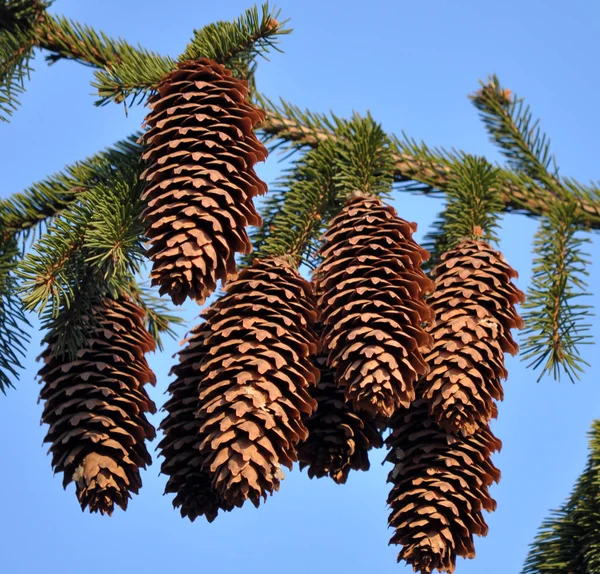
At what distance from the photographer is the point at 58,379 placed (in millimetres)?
2580

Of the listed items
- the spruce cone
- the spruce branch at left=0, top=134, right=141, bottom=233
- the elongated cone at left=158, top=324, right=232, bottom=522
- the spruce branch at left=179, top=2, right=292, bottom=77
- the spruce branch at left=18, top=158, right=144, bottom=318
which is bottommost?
the elongated cone at left=158, top=324, right=232, bottom=522

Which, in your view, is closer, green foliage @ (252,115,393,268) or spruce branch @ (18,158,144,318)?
spruce branch @ (18,158,144,318)

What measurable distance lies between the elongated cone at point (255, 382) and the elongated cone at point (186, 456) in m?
0.06

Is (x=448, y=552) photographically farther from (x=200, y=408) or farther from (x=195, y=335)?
(x=195, y=335)

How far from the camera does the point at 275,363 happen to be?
7.67ft

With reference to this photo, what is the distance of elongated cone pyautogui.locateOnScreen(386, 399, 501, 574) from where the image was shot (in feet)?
7.83

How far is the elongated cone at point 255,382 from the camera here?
87.7 inches

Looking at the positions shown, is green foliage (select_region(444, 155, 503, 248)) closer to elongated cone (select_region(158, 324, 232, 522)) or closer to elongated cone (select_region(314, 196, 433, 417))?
elongated cone (select_region(314, 196, 433, 417))

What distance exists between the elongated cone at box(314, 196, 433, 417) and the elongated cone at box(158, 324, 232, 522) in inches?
14.9

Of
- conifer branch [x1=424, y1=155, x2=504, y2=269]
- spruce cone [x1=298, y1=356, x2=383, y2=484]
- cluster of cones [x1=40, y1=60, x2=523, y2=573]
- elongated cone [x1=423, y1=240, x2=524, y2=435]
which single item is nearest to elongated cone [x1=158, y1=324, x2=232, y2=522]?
cluster of cones [x1=40, y1=60, x2=523, y2=573]

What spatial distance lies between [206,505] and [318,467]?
13.1 inches

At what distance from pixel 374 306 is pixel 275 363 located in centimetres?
31

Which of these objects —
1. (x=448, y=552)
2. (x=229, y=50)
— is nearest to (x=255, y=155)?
(x=229, y=50)

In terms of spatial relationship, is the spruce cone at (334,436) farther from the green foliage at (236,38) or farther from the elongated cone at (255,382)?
the green foliage at (236,38)
